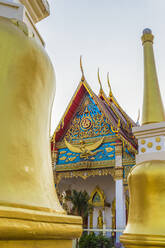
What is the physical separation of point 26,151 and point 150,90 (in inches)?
42.5

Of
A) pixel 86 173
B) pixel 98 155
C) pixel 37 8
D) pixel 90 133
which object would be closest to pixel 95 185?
pixel 86 173

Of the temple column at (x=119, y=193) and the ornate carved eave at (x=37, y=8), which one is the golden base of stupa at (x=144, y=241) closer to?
the ornate carved eave at (x=37, y=8)

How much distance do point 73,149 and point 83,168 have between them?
75 centimetres

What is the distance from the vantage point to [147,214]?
3.46 ft

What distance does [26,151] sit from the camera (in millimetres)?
418

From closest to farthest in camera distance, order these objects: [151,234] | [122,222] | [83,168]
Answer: [151,234] → [122,222] → [83,168]

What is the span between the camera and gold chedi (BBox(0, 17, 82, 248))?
33cm

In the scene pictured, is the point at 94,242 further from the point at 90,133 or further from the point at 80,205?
the point at 90,133

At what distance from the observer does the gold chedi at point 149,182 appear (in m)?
1.01

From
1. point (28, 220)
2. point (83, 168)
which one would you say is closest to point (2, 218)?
point (28, 220)

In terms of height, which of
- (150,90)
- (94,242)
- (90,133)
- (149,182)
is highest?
(90,133)

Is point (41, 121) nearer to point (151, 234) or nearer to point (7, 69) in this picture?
point (7, 69)

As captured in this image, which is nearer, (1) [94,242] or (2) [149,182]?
(2) [149,182]

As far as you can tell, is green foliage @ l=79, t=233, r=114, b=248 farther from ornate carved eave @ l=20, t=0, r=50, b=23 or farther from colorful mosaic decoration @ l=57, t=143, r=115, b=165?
ornate carved eave @ l=20, t=0, r=50, b=23
